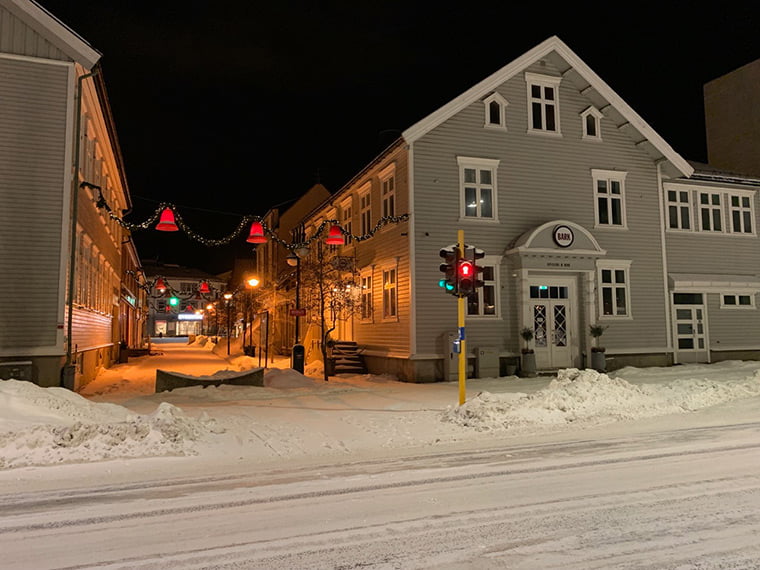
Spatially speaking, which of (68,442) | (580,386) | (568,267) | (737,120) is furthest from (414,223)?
(737,120)

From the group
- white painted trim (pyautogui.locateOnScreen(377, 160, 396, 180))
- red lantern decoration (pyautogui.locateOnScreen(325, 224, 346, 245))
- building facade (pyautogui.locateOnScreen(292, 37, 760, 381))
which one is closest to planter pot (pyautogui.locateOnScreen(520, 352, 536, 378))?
building facade (pyautogui.locateOnScreen(292, 37, 760, 381))

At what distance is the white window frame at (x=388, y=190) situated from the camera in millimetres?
20219

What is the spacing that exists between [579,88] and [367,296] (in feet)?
35.3

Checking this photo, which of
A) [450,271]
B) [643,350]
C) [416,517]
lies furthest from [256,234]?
[643,350]

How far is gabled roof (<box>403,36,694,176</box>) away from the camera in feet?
61.8

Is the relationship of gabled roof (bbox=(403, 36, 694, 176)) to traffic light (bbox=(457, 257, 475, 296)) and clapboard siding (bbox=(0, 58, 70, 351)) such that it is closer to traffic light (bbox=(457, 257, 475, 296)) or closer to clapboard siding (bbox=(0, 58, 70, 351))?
traffic light (bbox=(457, 257, 475, 296))

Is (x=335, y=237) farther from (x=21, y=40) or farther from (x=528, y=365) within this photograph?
(x=21, y=40)

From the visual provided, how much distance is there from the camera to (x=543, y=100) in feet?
67.2

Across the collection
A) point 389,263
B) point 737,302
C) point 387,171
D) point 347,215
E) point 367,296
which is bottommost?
point 737,302

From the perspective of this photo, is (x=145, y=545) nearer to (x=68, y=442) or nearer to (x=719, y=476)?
(x=68, y=442)

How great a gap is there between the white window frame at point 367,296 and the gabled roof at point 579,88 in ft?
20.0

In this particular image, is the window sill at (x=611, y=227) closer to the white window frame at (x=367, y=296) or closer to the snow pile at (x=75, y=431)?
the white window frame at (x=367, y=296)

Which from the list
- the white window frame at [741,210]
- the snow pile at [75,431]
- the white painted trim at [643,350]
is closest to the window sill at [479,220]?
the white painted trim at [643,350]

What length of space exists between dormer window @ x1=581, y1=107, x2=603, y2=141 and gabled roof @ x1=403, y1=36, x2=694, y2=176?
0.36 metres
